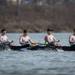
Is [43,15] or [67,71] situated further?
[43,15]

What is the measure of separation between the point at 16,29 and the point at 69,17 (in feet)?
48.8

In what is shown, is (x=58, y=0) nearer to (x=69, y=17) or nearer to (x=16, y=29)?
(x=69, y=17)

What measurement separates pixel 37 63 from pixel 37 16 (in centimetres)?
6991

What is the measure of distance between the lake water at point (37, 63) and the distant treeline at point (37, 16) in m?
55.7

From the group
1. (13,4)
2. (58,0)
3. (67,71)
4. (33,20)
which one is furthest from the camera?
(58,0)

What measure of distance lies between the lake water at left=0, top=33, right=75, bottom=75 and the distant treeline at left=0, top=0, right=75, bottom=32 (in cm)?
5573

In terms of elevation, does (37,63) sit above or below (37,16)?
below

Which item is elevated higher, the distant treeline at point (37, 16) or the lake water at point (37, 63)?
the distant treeline at point (37, 16)

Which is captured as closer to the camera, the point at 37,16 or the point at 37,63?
the point at 37,63

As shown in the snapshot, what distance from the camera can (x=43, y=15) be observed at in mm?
104625

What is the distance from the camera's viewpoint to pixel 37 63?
108ft

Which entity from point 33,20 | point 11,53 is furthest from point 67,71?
point 33,20

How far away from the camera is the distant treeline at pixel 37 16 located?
97375 millimetres

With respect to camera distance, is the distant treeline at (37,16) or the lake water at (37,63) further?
the distant treeline at (37,16)
